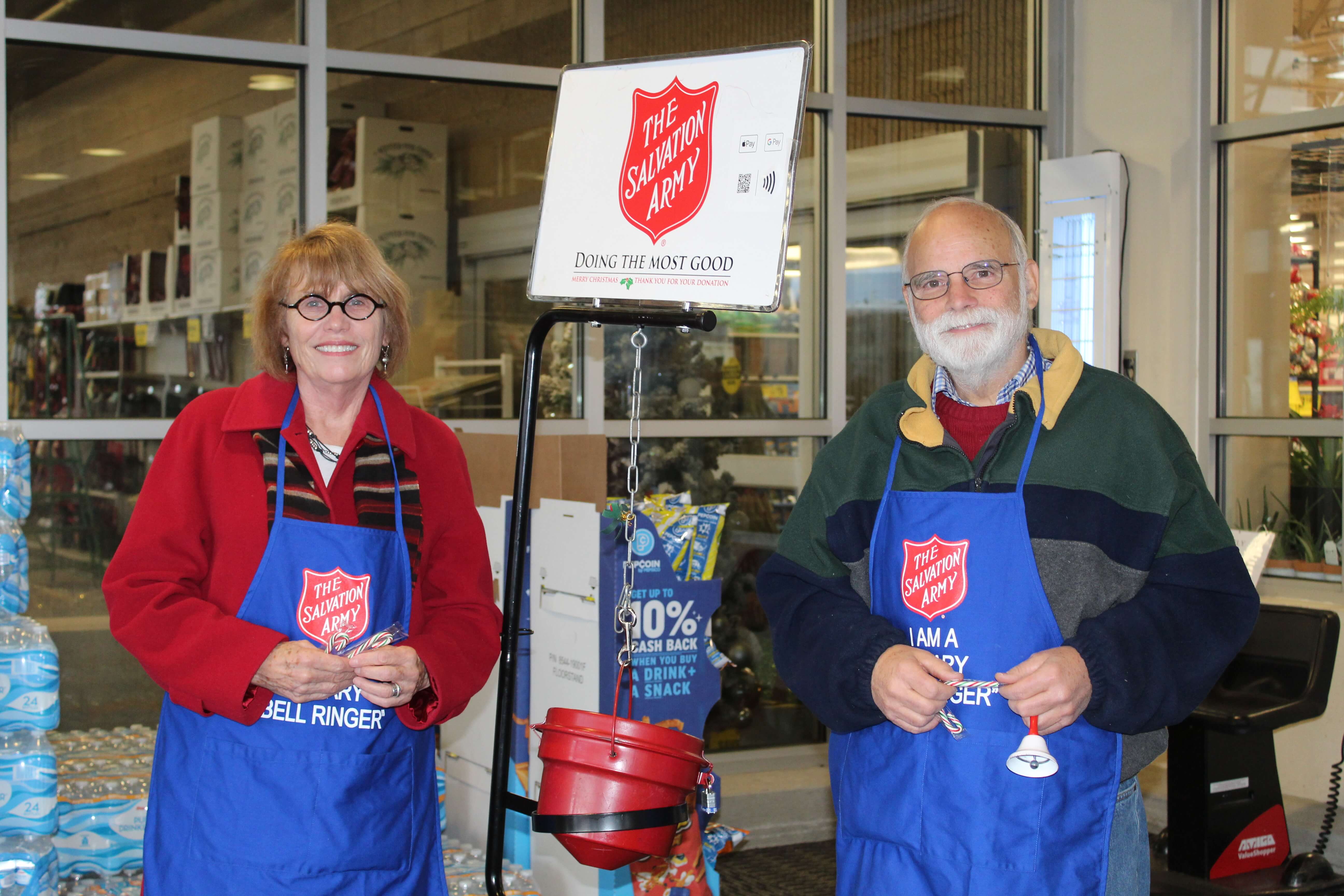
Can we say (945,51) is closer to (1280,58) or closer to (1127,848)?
(1280,58)

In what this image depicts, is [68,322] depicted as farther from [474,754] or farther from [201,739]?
[201,739]

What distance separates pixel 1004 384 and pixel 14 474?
88.4 inches

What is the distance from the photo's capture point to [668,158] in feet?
7.14

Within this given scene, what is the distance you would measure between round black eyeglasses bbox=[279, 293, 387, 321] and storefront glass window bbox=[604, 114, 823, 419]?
261cm

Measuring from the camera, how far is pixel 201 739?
5.87 ft

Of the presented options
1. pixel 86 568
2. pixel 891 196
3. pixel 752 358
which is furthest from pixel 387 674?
pixel 891 196

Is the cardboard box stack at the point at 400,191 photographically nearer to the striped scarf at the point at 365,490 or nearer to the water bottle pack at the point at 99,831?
the water bottle pack at the point at 99,831

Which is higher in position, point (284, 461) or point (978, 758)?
point (284, 461)

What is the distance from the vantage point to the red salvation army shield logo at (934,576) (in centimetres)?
174

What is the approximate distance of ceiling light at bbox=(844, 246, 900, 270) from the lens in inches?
197

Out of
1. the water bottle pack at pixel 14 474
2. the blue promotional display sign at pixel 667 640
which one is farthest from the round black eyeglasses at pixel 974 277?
the water bottle pack at pixel 14 474

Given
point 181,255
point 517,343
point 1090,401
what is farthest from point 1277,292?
point 181,255

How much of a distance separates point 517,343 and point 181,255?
1.22 meters

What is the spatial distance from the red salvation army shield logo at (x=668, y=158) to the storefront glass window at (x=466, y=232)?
232 cm
